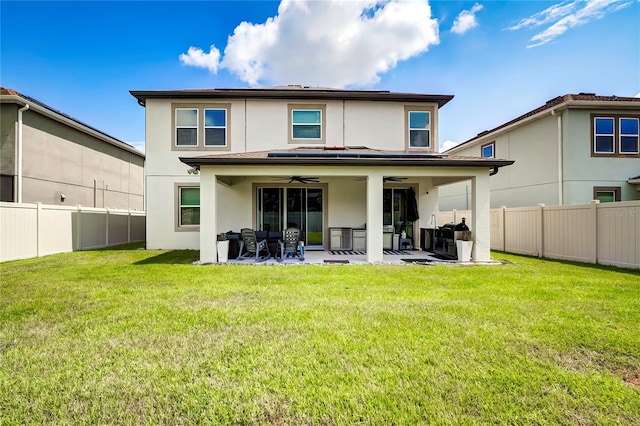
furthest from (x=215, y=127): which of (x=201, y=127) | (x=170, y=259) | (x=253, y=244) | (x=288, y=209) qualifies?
(x=170, y=259)

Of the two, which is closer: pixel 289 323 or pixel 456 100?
pixel 289 323

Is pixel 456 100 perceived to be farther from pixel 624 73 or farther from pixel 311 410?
pixel 311 410

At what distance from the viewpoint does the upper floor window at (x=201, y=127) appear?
12406 mm

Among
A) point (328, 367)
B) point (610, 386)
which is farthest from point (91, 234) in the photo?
point (610, 386)

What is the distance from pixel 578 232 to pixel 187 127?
15371 millimetres

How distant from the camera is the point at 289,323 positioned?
13.7 feet

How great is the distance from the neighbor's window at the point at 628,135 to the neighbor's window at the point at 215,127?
18.4 meters

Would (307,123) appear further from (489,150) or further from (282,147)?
(489,150)

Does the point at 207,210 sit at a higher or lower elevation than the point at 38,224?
higher

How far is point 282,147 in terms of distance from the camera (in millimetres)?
12617

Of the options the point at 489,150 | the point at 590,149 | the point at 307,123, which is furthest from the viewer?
the point at 489,150

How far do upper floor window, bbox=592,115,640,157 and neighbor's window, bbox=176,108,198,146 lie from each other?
59.7 ft

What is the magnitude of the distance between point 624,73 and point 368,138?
12.2 meters

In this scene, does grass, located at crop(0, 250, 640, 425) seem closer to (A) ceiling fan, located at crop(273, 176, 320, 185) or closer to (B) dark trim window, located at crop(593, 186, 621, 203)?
(A) ceiling fan, located at crop(273, 176, 320, 185)
